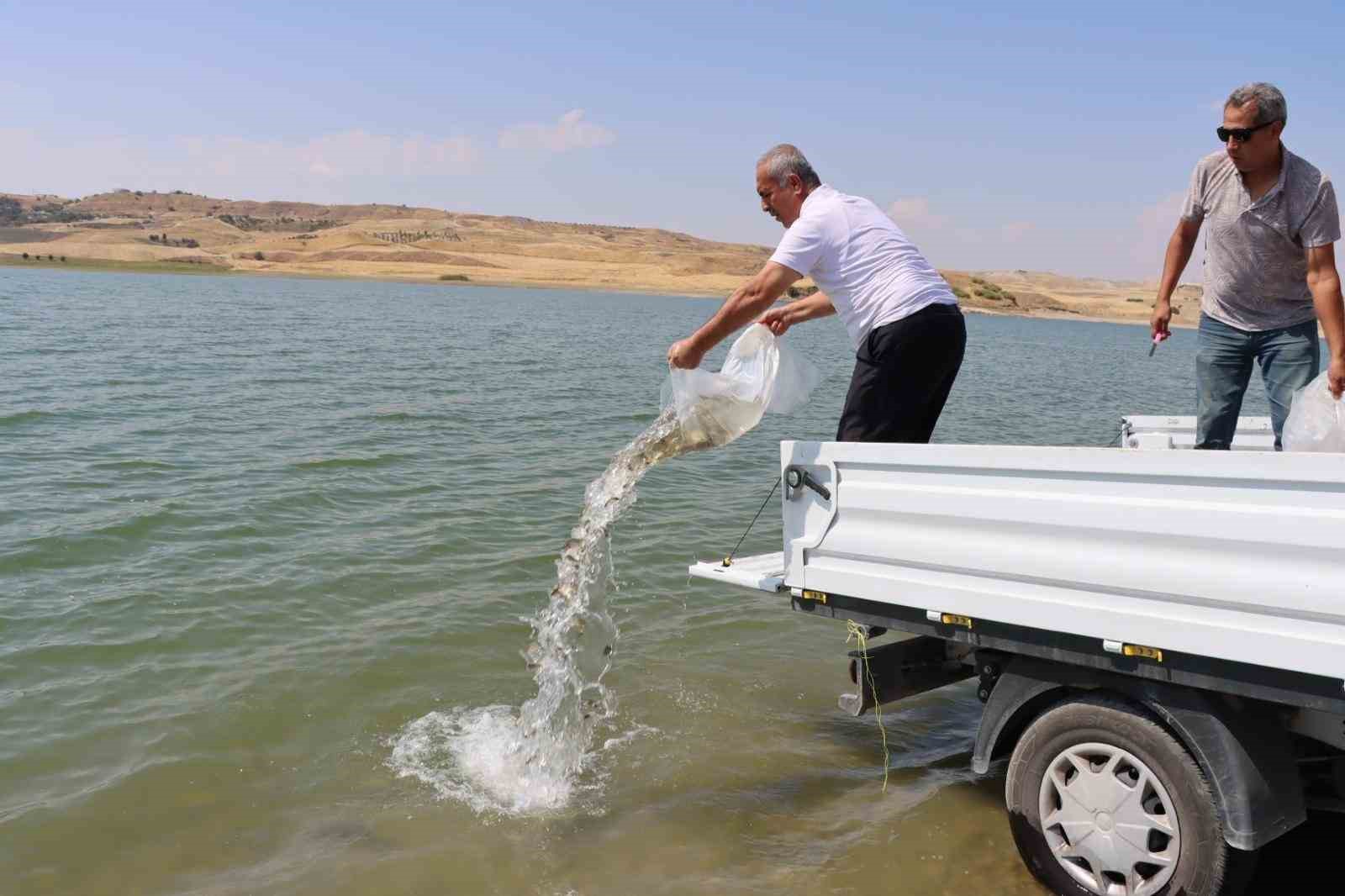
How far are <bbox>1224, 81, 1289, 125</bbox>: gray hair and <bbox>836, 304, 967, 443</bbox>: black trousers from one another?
5.03ft

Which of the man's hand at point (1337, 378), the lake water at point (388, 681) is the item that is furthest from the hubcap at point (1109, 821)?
the man's hand at point (1337, 378)

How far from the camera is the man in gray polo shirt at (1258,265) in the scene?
15.5 ft

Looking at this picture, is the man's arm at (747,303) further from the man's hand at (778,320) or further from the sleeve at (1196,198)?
the sleeve at (1196,198)

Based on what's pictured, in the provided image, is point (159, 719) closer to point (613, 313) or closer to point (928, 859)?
point (928, 859)

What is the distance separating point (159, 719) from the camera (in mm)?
5859

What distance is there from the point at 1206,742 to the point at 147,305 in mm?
36994

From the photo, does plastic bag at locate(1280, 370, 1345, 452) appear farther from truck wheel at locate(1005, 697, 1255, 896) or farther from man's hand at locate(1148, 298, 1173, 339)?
truck wheel at locate(1005, 697, 1255, 896)

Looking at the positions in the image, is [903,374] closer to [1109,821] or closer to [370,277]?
A: [1109,821]

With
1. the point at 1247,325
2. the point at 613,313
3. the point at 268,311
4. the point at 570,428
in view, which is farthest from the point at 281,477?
the point at 613,313

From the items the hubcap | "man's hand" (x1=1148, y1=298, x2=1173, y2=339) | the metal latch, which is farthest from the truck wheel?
"man's hand" (x1=1148, y1=298, x2=1173, y2=339)

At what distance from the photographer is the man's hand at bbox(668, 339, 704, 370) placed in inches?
184

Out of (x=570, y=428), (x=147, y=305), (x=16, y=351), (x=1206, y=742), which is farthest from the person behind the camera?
(x=147, y=305)

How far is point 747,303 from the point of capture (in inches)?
176

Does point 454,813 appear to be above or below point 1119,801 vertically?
below
